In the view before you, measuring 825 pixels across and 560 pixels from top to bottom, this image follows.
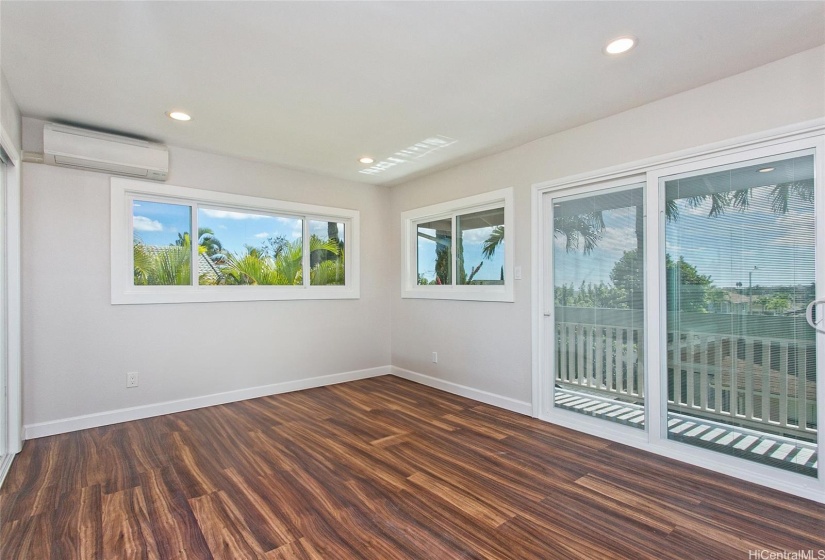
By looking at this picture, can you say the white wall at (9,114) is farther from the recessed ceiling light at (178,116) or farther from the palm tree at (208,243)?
the palm tree at (208,243)

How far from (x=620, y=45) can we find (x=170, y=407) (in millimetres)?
4434

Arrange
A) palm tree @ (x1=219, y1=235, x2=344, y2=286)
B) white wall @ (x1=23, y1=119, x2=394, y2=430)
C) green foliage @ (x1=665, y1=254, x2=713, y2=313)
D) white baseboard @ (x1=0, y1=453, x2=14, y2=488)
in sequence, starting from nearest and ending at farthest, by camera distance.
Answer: white baseboard @ (x1=0, y1=453, x2=14, y2=488) < green foliage @ (x1=665, y1=254, x2=713, y2=313) < white wall @ (x1=23, y1=119, x2=394, y2=430) < palm tree @ (x1=219, y1=235, x2=344, y2=286)

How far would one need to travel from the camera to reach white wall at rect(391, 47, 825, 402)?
232 cm

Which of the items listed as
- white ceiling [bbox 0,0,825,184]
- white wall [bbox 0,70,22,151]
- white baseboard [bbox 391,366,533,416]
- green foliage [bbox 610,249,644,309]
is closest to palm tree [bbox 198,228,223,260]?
white ceiling [bbox 0,0,825,184]

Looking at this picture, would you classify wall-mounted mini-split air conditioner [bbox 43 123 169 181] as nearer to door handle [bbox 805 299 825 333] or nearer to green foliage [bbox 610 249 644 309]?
green foliage [bbox 610 249 644 309]

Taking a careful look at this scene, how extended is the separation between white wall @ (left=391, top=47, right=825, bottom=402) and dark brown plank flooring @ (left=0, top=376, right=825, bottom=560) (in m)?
0.87

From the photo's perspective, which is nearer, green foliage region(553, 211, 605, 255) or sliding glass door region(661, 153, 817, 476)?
sliding glass door region(661, 153, 817, 476)

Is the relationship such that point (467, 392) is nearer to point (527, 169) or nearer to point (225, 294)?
point (527, 169)

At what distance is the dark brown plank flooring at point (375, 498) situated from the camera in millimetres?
1821

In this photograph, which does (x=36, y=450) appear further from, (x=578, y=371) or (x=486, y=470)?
(x=578, y=371)

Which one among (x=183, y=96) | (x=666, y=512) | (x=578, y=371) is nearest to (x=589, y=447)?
(x=578, y=371)

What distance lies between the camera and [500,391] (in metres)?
3.88

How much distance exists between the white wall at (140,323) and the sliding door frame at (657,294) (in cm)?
238

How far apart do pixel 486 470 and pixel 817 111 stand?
2773 mm
